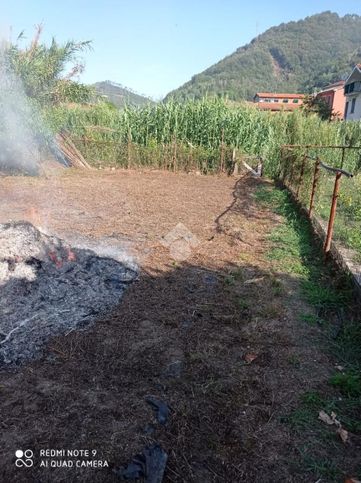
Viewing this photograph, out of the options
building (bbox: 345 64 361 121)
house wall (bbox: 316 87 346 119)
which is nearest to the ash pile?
building (bbox: 345 64 361 121)

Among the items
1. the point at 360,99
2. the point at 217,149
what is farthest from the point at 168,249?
the point at 360,99

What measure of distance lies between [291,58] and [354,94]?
86.6 meters

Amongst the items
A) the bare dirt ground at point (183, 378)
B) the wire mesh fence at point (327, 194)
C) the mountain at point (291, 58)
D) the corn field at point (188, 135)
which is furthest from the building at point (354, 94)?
the mountain at point (291, 58)

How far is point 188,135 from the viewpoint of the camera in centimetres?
1390

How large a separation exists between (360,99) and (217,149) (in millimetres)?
26037

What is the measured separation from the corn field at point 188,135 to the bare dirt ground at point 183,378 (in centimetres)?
834

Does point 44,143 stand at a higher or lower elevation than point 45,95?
lower

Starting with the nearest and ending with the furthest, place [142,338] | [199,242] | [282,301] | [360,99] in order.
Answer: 1. [142,338]
2. [282,301]
3. [199,242]
4. [360,99]

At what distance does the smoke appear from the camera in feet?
35.1

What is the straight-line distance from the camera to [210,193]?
32.5 ft

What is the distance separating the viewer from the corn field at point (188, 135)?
13.1 m

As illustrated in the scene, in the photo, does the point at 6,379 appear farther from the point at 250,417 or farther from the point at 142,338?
the point at 250,417

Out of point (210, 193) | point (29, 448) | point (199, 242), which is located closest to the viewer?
point (29, 448)

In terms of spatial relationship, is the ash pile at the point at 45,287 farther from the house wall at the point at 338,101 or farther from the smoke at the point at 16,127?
the house wall at the point at 338,101
